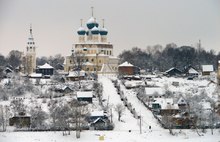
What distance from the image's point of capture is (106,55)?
47.2 meters

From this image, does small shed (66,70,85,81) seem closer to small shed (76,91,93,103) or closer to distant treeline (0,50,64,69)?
small shed (76,91,93,103)

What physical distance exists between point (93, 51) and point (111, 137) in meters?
19.8

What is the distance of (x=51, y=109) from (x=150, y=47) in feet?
94.9

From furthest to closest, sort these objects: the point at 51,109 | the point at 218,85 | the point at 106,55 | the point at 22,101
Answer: the point at 106,55 < the point at 218,85 < the point at 22,101 < the point at 51,109

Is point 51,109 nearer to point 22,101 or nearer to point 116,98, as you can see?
point 22,101

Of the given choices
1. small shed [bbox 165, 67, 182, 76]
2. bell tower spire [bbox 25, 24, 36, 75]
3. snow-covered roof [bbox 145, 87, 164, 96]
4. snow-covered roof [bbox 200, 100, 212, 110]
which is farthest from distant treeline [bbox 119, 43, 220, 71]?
snow-covered roof [bbox 200, 100, 212, 110]

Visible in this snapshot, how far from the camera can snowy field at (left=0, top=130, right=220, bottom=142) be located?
90.9ft

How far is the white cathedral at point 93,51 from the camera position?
45594 millimetres

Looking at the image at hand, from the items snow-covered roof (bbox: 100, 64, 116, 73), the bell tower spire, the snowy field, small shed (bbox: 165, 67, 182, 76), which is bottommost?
the snowy field

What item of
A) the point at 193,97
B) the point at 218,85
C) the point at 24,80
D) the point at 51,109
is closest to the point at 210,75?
the point at 218,85

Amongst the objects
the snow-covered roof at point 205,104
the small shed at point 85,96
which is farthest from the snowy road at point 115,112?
the snow-covered roof at point 205,104

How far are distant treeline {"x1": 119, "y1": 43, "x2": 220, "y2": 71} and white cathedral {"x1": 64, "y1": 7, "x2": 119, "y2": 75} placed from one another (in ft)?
14.3

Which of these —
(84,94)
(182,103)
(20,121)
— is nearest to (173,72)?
(182,103)

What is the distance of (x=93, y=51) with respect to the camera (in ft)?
156
